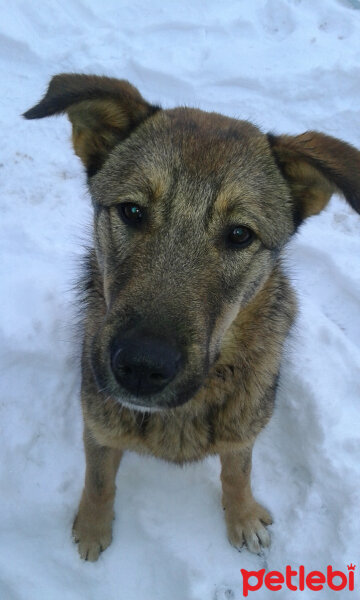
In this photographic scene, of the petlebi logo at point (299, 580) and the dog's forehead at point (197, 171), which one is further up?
the dog's forehead at point (197, 171)

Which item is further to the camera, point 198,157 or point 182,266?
point 198,157

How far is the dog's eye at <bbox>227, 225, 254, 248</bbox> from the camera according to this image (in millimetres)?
2355

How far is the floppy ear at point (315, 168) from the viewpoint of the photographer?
2.27 meters

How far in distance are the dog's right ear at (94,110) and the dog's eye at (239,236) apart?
0.80 meters

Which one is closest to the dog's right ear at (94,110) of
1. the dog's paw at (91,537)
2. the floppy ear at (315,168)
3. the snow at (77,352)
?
the floppy ear at (315,168)

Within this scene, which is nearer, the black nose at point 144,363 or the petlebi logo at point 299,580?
the black nose at point 144,363

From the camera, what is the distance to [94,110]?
8.36 ft

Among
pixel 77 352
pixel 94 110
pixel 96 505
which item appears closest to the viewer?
pixel 94 110

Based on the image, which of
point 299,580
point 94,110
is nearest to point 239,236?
point 94,110

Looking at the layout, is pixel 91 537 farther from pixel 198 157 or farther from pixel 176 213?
pixel 198 157

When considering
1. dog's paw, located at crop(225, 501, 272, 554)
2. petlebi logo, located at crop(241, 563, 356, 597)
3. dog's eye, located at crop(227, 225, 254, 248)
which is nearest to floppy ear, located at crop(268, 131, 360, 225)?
dog's eye, located at crop(227, 225, 254, 248)

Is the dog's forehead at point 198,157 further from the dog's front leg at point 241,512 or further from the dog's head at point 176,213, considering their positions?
the dog's front leg at point 241,512

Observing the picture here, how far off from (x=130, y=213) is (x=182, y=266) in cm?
39

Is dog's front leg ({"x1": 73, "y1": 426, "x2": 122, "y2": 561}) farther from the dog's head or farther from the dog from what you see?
the dog's head
